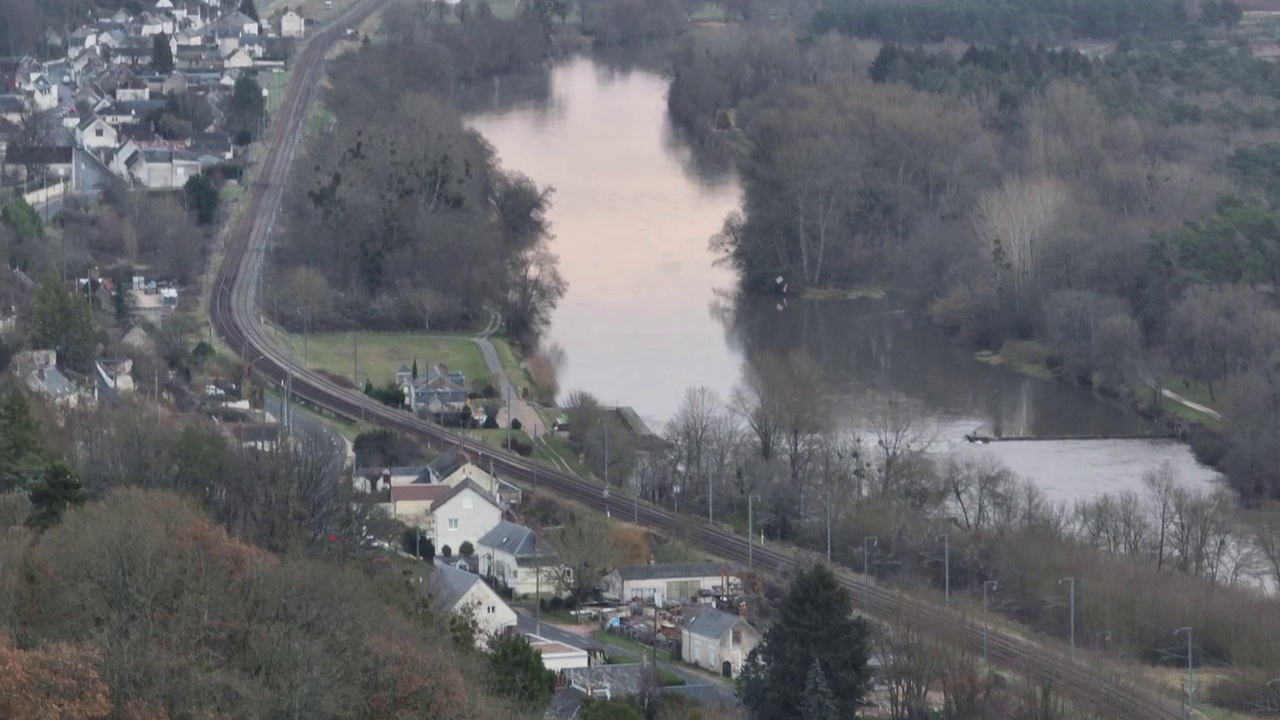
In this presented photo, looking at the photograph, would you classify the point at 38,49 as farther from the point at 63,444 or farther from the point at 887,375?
the point at 63,444

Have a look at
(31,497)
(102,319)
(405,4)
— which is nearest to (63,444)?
(31,497)

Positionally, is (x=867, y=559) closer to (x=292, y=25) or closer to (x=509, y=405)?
(x=509, y=405)

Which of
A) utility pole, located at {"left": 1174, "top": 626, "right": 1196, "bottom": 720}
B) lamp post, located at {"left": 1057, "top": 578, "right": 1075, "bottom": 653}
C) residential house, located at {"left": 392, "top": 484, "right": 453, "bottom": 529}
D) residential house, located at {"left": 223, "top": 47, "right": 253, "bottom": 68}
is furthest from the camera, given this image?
residential house, located at {"left": 223, "top": 47, "right": 253, "bottom": 68}

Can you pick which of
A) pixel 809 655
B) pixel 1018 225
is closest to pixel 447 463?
pixel 809 655

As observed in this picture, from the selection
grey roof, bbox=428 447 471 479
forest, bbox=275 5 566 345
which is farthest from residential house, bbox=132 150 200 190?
grey roof, bbox=428 447 471 479

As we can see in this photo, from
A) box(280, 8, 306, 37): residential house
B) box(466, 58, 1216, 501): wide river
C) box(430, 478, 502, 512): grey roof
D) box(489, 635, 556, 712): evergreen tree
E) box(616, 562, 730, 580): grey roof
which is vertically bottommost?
box(466, 58, 1216, 501): wide river

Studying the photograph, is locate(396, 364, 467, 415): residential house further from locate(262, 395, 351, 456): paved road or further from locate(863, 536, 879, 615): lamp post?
locate(863, 536, 879, 615): lamp post

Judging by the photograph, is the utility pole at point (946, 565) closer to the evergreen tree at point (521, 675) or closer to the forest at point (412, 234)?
the evergreen tree at point (521, 675)
